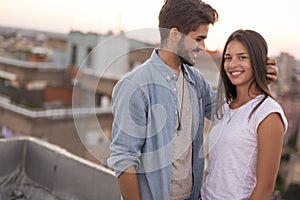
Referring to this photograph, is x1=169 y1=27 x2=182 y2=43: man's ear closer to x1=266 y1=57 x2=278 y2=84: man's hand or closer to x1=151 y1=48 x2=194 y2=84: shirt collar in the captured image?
x1=151 y1=48 x2=194 y2=84: shirt collar

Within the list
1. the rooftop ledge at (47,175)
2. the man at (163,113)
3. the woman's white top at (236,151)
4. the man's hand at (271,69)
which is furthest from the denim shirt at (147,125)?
the rooftop ledge at (47,175)

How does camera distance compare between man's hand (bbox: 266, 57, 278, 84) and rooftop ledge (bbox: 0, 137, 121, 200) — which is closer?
man's hand (bbox: 266, 57, 278, 84)

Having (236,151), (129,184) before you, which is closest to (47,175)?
(129,184)

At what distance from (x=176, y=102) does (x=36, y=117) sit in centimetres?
925

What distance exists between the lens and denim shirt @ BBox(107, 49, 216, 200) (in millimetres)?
1090

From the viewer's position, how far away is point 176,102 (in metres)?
1.17

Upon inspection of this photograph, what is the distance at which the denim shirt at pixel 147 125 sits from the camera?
1090 mm

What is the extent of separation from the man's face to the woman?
11 cm

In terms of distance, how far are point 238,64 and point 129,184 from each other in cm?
47

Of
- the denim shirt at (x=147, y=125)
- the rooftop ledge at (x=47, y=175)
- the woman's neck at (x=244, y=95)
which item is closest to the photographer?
the denim shirt at (x=147, y=125)

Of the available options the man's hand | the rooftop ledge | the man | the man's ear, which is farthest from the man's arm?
the rooftop ledge

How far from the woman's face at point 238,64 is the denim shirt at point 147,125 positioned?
177mm

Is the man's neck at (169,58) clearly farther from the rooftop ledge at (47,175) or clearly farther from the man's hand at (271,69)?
the rooftop ledge at (47,175)

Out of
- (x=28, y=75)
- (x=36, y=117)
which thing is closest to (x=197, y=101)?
(x=36, y=117)
